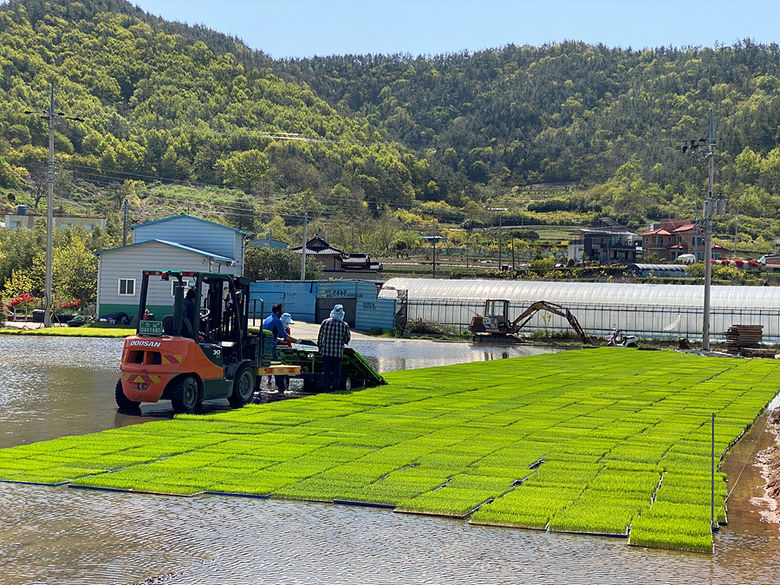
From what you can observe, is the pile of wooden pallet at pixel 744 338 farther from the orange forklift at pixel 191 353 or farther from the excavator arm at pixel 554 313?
the orange forklift at pixel 191 353

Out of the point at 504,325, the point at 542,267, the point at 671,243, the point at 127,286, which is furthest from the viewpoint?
the point at 671,243

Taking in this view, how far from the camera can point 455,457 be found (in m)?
14.0

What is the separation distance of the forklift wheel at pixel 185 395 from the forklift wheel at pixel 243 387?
121 centimetres

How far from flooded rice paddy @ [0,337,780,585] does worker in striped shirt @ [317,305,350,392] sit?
10.3 meters

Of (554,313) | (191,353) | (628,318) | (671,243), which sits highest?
(671,243)

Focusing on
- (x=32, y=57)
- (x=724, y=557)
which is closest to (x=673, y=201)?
(x=32, y=57)

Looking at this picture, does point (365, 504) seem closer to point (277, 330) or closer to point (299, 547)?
point (299, 547)

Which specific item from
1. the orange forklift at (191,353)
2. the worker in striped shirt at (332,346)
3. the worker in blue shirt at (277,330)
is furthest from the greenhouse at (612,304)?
the orange forklift at (191,353)

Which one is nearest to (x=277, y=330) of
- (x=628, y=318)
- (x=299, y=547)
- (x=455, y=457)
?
(x=455, y=457)

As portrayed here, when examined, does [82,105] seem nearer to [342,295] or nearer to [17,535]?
[342,295]

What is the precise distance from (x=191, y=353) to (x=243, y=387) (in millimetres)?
2203

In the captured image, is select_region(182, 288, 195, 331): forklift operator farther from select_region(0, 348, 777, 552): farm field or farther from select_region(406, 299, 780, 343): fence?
select_region(406, 299, 780, 343): fence

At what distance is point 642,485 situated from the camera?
1228 centimetres

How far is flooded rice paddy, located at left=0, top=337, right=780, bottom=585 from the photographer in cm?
864
